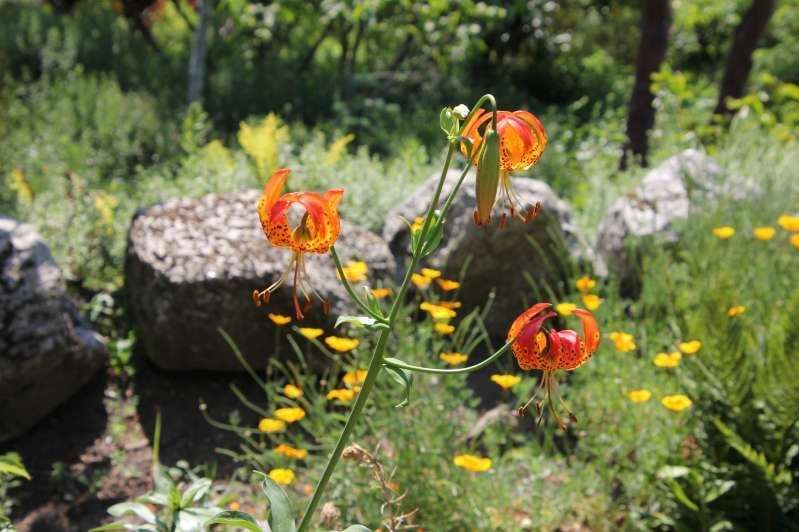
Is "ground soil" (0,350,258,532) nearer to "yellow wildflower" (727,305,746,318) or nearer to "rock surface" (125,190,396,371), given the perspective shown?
"rock surface" (125,190,396,371)

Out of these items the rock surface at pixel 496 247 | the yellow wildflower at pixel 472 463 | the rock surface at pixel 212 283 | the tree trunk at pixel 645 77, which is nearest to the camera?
the yellow wildflower at pixel 472 463

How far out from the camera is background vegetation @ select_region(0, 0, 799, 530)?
8.86ft

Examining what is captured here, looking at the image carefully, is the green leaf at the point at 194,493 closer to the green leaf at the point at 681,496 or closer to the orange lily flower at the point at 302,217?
the orange lily flower at the point at 302,217

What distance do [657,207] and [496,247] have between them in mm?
796

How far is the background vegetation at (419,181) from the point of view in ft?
8.86

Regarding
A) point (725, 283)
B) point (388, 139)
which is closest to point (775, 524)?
point (725, 283)

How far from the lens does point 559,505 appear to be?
2.79 metres

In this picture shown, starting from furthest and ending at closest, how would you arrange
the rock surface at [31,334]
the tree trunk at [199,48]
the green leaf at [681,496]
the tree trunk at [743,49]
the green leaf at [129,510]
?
the tree trunk at [743,49] → the tree trunk at [199,48] → the rock surface at [31,334] → the green leaf at [681,496] → the green leaf at [129,510]

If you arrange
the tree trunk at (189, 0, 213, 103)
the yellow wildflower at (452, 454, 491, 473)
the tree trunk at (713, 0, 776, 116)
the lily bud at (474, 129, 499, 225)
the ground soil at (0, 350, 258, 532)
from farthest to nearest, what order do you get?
1. the tree trunk at (713, 0, 776, 116)
2. the tree trunk at (189, 0, 213, 103)
3. the ground soil at (0, 350, 258, 532)
4. the yellow wildflower at (452, 454, 491, 473)
5. the lily bud at (474, 129, 499, 225)

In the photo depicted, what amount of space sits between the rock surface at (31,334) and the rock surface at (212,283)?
12.6 inches

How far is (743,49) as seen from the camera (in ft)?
23.9

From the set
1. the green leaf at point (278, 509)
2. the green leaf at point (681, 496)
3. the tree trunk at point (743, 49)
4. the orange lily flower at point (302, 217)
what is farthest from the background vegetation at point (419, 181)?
the orange lily flower at point (302, 217)

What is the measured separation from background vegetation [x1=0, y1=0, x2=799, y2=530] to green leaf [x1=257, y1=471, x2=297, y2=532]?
34.0 inches

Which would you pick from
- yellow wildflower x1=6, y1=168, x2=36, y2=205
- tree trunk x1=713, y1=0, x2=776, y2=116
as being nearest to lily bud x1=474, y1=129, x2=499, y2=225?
yellow wildflower x1=6, y1=168, x2=36, y2=205
